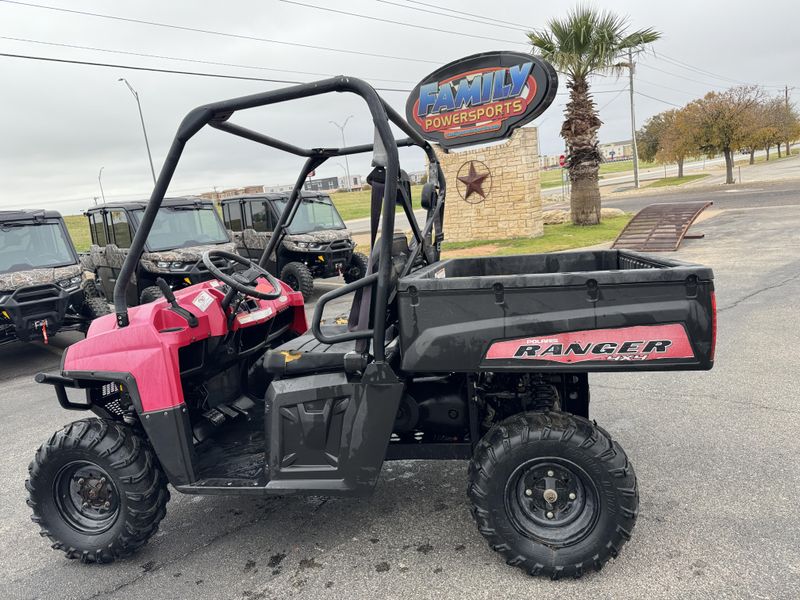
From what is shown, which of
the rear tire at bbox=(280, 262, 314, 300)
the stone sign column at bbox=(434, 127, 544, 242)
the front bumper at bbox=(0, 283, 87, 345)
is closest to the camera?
the front bumper at bbox=(0, 283, 87, 345)

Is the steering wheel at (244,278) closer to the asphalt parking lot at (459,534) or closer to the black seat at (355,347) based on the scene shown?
the black seat at (355,347)

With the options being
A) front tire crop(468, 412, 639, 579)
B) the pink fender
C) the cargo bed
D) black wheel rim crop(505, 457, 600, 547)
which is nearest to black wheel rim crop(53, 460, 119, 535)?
the pink fender

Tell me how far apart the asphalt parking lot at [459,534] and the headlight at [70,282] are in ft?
13.0

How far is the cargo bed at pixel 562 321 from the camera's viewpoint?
254 centimetres

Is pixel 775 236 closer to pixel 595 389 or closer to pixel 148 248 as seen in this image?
pixel 595 389

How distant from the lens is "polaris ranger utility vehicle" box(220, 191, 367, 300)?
39.0 ft

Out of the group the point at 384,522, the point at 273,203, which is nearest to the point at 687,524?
the point at 384,522

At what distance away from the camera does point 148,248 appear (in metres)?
10.3

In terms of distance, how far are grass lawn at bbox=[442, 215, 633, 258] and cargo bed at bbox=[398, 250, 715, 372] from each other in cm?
1202

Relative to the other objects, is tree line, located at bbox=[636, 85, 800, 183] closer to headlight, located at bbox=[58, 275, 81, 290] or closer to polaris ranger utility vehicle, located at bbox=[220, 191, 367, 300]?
polaris ranger utility vehicle, located at bbox=[220, 191, 367, 300]

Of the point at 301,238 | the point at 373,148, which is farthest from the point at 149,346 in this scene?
the point at 301,238

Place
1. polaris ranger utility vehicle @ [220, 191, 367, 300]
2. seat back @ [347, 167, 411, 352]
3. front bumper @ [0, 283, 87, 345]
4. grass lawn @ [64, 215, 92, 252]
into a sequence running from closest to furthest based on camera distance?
seat back @ [347, 167, 411, 352]
front bumper @ [0, 283, 87, 345]
polaris ranger utility vehicle @ [220, 191, 367, 300]
grass lawn @ [64, 215, 92, 252]

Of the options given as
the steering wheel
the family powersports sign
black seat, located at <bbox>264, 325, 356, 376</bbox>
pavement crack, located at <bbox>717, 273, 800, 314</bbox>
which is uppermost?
the family powersports sign

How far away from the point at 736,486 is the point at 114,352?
3.48 meters
